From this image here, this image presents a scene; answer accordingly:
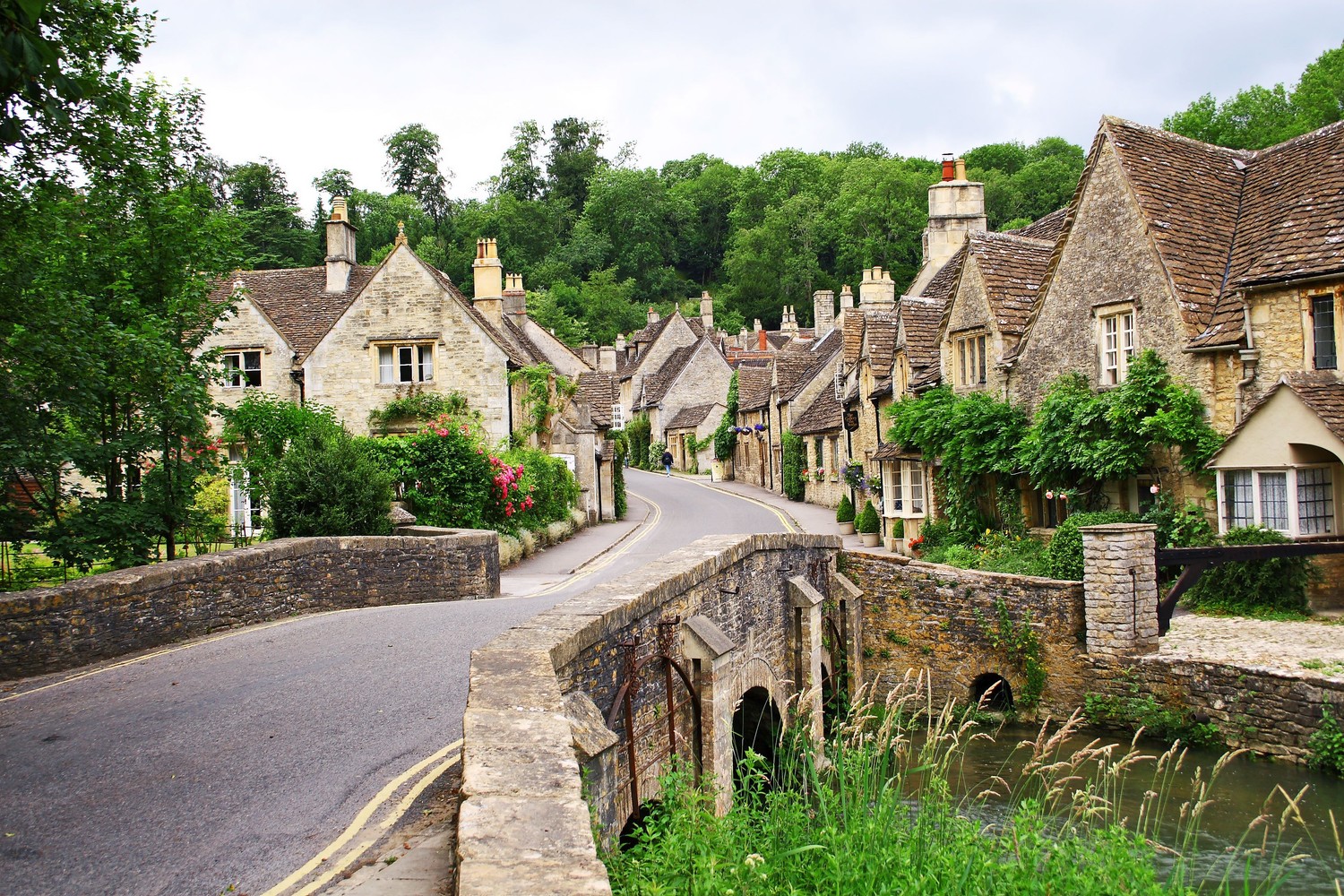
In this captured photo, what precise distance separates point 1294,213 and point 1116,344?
4.04 metres

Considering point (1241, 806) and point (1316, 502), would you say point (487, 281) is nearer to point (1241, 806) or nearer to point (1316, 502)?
point (1316, 502)

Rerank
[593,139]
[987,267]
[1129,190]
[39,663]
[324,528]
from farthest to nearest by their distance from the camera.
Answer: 1. [593,139]
2. [987,267]
3. [1129,190]
4. [324,528]
5. [39,663]

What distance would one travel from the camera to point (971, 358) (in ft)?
90.5

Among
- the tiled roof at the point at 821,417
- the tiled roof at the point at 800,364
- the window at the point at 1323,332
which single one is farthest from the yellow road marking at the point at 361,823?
the tiled roof at the point at 800,364

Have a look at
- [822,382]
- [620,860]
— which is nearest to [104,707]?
[620,860]

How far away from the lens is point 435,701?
1050cm

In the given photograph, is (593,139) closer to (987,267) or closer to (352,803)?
(987,267)

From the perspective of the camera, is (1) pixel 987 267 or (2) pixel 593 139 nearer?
(1) pixel 987 267

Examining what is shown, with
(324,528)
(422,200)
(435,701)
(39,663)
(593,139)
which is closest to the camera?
(435,701)

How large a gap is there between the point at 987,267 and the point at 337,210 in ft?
71.0

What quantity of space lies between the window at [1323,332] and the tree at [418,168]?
88811mm

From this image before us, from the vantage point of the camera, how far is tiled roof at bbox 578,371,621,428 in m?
47.1

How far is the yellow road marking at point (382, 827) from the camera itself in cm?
620

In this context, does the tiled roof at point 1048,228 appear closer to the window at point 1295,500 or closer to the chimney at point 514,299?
the window at point 1295,500
